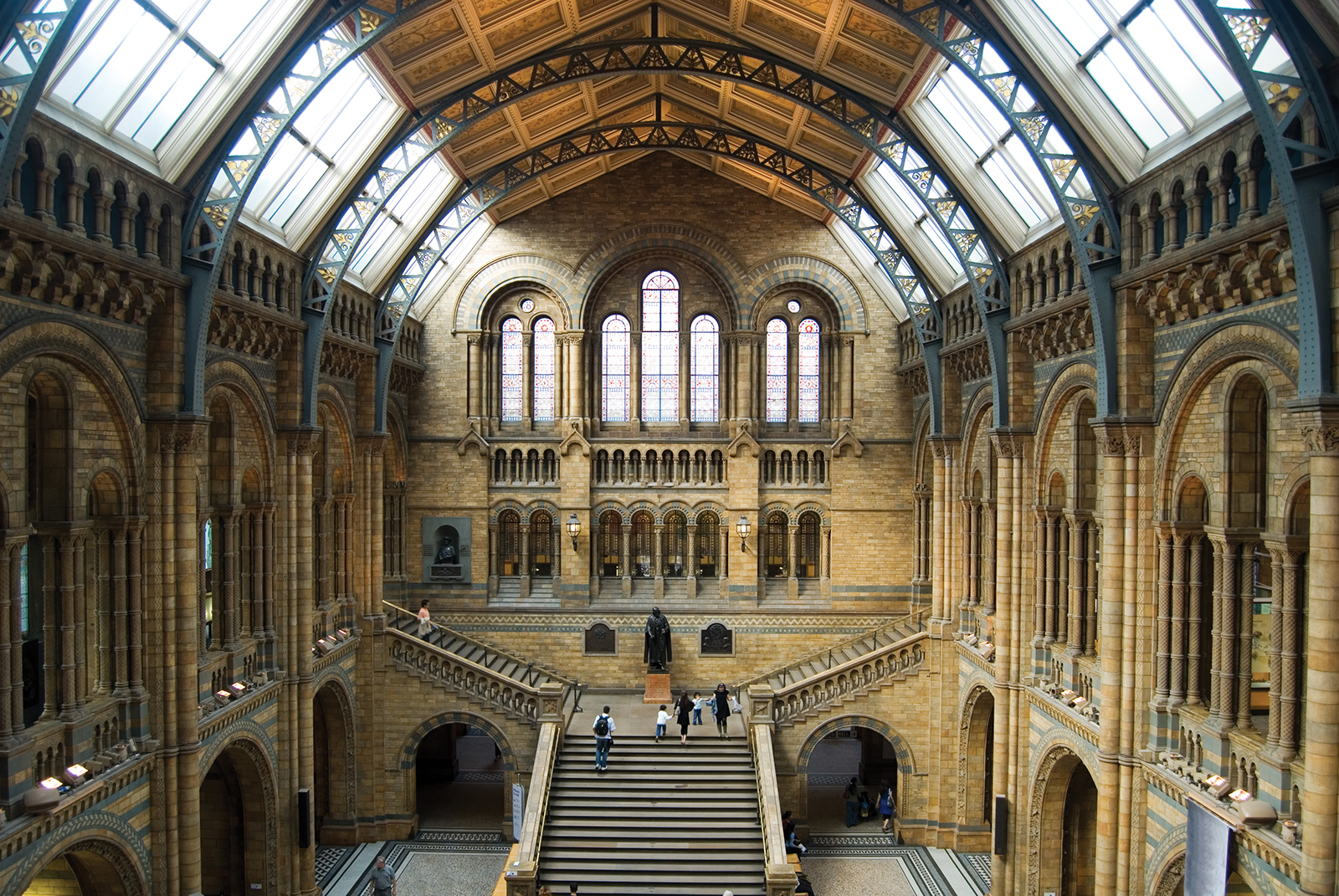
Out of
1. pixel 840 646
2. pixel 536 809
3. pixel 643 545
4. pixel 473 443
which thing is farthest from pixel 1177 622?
pixel 473 443

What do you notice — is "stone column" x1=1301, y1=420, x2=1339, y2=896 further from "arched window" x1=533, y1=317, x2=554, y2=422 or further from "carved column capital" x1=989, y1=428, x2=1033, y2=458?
"arched window" x1=533, y1=317, x2=554, y2=422

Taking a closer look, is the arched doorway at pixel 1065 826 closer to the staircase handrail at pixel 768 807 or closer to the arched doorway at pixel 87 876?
the staircase handrail at pixel 768 807

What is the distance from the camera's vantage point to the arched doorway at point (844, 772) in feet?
84.0

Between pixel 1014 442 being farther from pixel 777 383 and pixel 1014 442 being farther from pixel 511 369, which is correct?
pixel 511 369

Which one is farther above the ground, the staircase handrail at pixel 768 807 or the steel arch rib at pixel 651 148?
the steel arch rib at pixel 651 148

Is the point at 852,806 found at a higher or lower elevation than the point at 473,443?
lower

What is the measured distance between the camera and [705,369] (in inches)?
1225

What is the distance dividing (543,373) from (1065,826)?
1971cm

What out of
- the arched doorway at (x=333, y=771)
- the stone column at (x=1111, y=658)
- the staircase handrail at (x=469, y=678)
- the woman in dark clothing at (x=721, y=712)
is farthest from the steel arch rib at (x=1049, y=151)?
the arched doorway at (x=333, y=771)

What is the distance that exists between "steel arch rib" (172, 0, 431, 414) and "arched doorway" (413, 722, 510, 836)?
1372 centimetres

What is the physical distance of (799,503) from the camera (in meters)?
30.4

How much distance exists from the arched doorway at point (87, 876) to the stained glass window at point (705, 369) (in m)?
20.4

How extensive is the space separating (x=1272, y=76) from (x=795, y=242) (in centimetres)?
2047

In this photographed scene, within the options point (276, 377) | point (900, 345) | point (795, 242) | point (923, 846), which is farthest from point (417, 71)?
point (923, 846)
